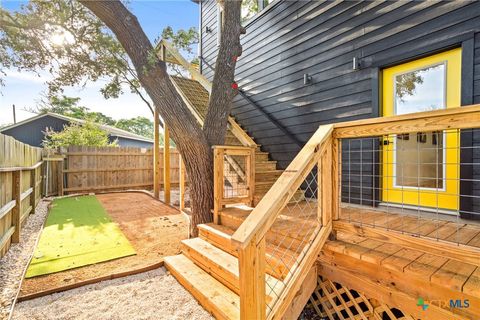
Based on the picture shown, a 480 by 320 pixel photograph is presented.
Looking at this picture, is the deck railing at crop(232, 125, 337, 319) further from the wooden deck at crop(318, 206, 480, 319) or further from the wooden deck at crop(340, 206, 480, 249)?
the wooden deck at crop(340, 206, 480, 249)

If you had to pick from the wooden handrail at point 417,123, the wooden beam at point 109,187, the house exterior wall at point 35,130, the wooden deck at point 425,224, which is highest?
the house exterior wall at point 35,130

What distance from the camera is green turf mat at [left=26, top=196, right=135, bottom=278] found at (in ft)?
9.71

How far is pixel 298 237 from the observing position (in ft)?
7.40

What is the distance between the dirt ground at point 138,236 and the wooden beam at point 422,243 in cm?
232

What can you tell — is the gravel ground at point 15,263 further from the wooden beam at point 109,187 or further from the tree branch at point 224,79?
the wooden beam at point 109,187

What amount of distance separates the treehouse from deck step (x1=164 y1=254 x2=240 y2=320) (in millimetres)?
15

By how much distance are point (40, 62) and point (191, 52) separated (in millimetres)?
4939

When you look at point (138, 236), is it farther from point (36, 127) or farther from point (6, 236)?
point (36, 127)

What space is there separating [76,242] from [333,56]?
4.83 metres

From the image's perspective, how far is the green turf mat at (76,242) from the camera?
2961 mm

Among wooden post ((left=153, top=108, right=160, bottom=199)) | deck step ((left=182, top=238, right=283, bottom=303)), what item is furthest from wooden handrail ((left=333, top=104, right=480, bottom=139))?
wooden post ((left=153, top=108, right=160, bottom=199))

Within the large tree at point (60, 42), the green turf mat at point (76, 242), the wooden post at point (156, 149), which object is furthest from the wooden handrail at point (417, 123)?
the wooden post at point (156, 149)

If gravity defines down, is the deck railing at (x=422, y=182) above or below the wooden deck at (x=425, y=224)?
above

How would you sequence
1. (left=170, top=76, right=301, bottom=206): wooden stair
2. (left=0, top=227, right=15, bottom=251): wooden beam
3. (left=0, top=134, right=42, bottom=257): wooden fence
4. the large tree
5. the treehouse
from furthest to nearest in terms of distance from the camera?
the large tree, (left=170, top=76, right=301, bottom=206): wooden stair, (left=0, top=134, right=42, bottom=257): wooden fence, (left=0, top=227, right=15, bottom=251): wooden beam, the treehouse
